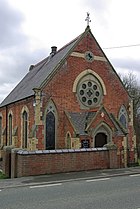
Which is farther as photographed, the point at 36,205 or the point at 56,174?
the point at 56,174

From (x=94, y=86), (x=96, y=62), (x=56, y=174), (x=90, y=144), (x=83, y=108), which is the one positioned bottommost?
(x=56, y=174)

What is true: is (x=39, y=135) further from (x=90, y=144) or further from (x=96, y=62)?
(x=96, y=62)

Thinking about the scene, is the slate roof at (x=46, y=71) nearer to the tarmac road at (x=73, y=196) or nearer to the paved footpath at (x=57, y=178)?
the paved footpath at (x=57, y=178)

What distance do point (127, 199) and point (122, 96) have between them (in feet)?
54.4

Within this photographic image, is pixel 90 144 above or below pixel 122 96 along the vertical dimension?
below

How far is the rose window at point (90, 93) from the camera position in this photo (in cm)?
2253

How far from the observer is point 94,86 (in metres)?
23.2

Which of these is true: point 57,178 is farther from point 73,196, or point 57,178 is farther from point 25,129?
point 25,129

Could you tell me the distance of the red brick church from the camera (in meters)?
20.3

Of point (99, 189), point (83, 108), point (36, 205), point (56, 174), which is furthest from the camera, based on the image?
point (83, 108)

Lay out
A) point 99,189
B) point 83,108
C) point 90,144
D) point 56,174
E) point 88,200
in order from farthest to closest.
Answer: point 83,108 → point 90,144 → point 56,174 → point 99,189 → point 88,200

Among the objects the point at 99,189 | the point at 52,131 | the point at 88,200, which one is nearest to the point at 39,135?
the point at 52,131

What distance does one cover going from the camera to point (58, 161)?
15109 mm

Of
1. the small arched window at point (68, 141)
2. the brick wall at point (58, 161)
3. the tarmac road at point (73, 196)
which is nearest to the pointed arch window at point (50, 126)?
the small arched window at point (68, 141)
